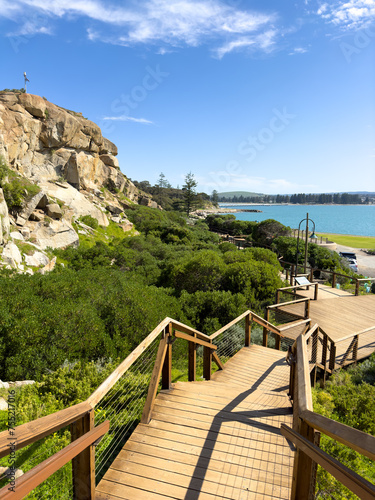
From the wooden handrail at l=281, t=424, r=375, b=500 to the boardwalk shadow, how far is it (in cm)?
105

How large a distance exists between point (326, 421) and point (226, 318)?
9.81m

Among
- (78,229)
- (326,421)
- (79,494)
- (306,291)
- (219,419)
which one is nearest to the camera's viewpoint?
(326,421)

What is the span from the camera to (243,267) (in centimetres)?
1378

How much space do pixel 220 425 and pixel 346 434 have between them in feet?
7.13

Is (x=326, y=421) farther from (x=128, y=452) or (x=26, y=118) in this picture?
(x=26, y=118)

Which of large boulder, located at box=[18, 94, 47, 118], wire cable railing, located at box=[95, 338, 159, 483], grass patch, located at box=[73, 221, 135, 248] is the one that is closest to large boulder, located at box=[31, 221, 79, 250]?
grass patch, located at box=[73, 221, 135, 248]

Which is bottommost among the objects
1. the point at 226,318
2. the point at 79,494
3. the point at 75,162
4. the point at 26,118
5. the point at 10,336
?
the point at 226,318

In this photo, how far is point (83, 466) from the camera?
2.11 metres

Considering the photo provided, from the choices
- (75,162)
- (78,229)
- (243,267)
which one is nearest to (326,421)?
(243,267)

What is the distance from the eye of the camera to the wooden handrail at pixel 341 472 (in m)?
1.22

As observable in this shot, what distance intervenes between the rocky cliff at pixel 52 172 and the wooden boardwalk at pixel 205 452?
11.3m

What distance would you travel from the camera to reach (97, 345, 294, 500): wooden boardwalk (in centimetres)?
249

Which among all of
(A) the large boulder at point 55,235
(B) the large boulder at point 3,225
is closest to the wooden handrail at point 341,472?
(B) the large boulder at point 3,225

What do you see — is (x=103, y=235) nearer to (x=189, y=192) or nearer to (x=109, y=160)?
(x=109, y=160)
